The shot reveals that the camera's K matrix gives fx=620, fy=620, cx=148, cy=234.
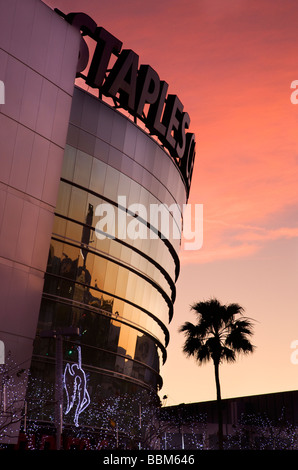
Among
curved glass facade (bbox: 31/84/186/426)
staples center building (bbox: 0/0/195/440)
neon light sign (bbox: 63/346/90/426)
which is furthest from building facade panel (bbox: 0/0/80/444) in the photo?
neon light sign (bbox: 63/346/90/426)

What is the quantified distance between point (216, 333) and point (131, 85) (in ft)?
63.6

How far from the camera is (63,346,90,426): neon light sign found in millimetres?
37281

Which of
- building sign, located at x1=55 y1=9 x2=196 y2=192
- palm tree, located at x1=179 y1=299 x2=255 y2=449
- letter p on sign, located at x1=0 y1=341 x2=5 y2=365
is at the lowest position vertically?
letter p on sign, located at x1=0 y1=341 x2=5 y2=365

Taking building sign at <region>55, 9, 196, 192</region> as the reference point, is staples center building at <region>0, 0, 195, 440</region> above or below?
below

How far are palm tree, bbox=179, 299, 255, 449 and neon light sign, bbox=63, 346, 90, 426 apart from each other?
35.5 ft

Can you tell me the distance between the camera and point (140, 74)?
4544 cm

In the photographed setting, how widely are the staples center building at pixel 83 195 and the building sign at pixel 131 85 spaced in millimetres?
87

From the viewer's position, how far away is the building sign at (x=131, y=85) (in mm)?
40844

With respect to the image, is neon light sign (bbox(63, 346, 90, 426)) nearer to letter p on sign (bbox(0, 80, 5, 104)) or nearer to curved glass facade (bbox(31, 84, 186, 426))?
curved glass facade (bbox(31, 84, 186, 426))

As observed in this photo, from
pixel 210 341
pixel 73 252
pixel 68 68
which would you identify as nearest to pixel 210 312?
pixel 210 341

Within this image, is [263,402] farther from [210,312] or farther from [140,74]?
[140,74]
